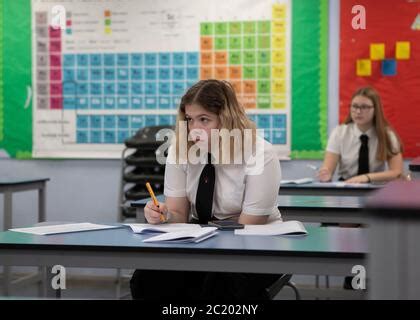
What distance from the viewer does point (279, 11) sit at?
4293 mm

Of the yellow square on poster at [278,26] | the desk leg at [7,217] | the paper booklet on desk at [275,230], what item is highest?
the yellow square on poster at [278,26]

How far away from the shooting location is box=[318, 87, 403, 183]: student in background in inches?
153

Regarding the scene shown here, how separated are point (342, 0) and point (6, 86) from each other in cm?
257

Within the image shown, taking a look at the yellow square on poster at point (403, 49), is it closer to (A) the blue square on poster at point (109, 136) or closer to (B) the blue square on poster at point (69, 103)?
(A) the blue square on poster at point (109, 136)

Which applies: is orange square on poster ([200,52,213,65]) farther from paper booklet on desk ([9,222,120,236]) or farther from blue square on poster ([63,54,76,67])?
paper booklet on desk ([9,222,120,236])

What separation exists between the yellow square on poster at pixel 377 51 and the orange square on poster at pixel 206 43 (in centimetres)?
113

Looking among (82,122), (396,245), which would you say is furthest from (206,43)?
(396,245)

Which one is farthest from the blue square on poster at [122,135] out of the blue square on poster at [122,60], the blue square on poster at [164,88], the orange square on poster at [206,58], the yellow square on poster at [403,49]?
the yellow square on poster at [403,49]

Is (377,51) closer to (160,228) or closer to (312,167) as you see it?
(312,167)

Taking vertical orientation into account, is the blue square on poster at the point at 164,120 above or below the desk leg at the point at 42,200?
above

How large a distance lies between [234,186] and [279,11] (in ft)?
7.95

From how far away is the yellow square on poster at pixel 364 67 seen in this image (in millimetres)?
4199

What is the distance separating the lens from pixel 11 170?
15.4 ft

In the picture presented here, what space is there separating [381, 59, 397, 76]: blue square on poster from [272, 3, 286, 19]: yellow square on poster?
77 centimetres
